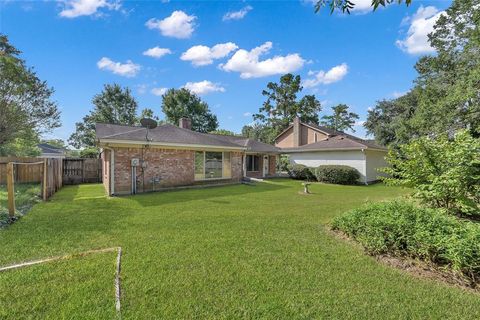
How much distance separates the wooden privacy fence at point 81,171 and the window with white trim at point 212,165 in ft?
Answer: 24.6

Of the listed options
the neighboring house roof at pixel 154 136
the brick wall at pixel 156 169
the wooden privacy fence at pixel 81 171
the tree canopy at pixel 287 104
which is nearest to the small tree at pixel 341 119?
the tree canopy at pixel 287 104

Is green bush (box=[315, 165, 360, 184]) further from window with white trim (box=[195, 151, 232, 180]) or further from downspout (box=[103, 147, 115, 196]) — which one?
downspout (box=[103, 147, 115, 196])

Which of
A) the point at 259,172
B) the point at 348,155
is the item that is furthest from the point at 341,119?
the point at 259,172

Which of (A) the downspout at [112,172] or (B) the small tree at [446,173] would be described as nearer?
(B) the small tree at [446,173]

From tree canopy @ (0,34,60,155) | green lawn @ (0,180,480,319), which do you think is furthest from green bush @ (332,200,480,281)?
tree canopy @ (0,34,60,155)

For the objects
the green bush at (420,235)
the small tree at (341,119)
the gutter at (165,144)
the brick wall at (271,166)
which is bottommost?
the green bush at (420,235)

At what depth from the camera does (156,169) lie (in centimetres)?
1191

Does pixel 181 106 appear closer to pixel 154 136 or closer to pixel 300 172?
pixel 300 172

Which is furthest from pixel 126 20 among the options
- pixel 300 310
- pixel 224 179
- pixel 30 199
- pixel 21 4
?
pixel 300 310

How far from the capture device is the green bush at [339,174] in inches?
666

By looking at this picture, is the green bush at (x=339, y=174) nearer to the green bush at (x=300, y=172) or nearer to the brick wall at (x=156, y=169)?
the green bush at (x=300, y=172)

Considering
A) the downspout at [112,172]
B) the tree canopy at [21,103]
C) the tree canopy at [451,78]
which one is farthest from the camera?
the tree canopy at [21,103]

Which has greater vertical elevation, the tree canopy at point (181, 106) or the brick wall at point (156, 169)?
the tree canopy at point (181, 106)

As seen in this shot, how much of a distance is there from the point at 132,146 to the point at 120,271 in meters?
8.52
